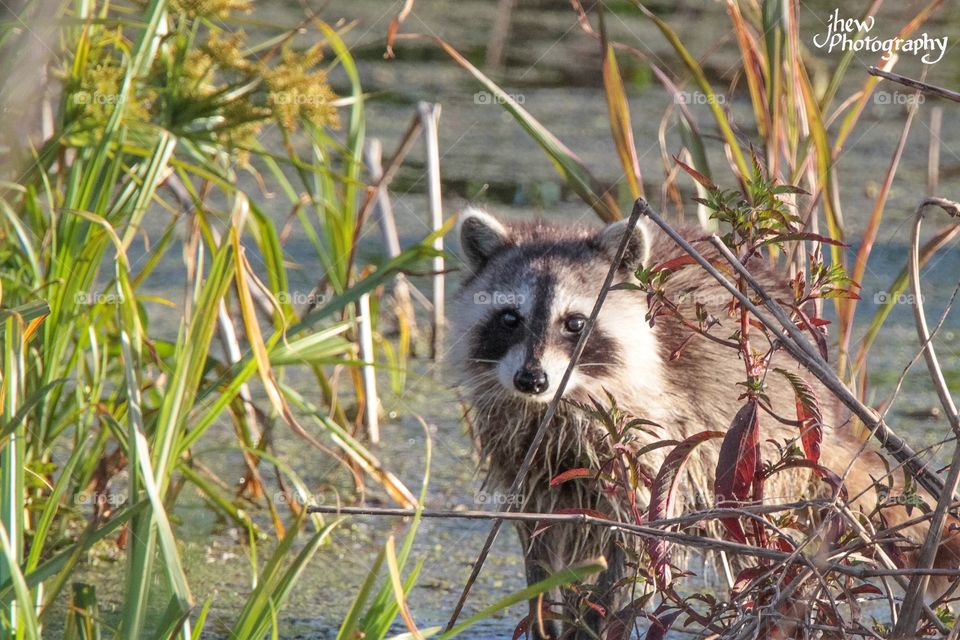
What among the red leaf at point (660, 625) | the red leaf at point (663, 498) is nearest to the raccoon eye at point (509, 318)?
the red leaf at point (663, 498)

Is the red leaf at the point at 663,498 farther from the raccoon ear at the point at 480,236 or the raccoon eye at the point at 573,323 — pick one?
the raccoon ear at the point at 480,236

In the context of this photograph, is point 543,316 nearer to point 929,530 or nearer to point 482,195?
point 929,530

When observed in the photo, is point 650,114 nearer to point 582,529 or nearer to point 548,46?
point 548,46

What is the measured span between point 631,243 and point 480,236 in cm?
54

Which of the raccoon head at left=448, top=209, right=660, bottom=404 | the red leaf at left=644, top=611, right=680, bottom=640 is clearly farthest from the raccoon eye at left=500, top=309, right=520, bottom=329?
the red leaf at left=644, top=611, right=680, bottom=640

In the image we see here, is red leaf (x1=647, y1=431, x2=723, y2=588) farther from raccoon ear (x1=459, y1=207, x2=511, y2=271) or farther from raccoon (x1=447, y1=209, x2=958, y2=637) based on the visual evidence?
raccoon ear (x1=459, y1=207, x2=511, y2=271)

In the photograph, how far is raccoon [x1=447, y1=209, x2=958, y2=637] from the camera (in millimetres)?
3402

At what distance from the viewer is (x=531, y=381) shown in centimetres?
330

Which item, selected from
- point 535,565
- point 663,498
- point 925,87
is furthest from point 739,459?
point 535,565

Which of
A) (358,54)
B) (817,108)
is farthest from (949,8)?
(817,108)

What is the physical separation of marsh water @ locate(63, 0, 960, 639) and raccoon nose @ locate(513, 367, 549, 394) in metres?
0.66

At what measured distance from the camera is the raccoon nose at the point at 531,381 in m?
3.29

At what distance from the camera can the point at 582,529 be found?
11.4ft

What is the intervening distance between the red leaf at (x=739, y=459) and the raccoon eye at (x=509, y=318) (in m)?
1.29
